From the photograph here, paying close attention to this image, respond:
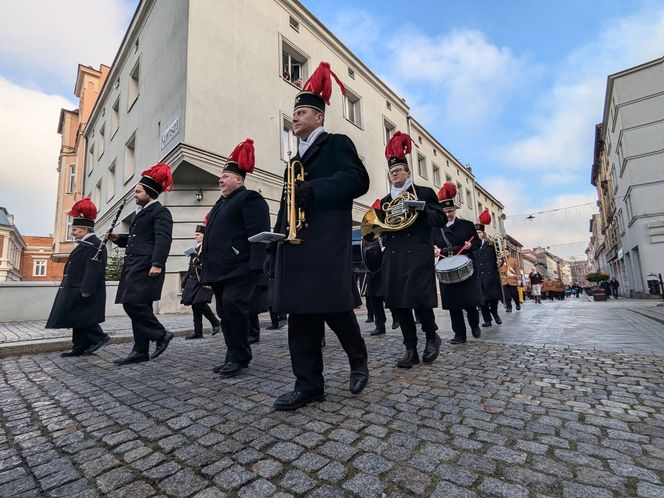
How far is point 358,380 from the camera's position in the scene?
8.77 feet

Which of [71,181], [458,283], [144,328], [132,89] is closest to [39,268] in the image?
[71,181]

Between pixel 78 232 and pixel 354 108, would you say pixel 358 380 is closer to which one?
pixel 78 232

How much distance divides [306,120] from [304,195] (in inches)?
31.7

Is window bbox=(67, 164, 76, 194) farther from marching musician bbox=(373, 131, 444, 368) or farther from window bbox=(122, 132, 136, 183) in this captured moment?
marching musician bbox=(373, 131, 444, 368)

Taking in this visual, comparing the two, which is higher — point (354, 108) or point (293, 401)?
point (354, 108)

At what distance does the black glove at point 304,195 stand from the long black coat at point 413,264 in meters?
1.72

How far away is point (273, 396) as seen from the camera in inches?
108

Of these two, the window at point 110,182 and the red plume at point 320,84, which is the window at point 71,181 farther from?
the red plume at point 320,84

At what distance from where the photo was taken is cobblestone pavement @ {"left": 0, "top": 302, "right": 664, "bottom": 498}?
4.98 ft

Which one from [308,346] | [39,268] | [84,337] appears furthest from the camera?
[39,268]

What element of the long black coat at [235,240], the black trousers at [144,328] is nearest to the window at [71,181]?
the black trousers at [144,328]

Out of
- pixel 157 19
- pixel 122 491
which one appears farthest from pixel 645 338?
pixel 157 19

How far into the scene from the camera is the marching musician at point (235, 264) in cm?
344

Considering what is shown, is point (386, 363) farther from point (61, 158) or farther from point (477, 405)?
point (61, 158)
